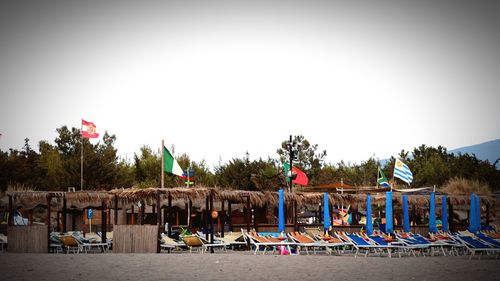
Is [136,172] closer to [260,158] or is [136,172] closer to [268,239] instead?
[260,158]

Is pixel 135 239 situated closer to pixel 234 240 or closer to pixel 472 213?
pixel 234 240

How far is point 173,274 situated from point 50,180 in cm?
3756

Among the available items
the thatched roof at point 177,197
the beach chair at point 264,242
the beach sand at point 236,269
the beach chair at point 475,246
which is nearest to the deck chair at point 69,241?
the thatched roof at point 177,197

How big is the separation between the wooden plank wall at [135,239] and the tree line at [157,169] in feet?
57.2

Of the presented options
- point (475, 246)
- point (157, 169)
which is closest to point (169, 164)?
point (475, 246)

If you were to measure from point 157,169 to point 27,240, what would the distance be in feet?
105

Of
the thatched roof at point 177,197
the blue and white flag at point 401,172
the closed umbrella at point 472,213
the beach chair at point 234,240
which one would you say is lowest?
the beach chair at point 234,240

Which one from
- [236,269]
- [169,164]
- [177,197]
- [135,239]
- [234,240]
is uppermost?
[169,164]

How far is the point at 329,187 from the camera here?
42.7 metres

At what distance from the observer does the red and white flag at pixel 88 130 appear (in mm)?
31375

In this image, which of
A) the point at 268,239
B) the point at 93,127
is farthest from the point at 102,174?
the point at 268,239

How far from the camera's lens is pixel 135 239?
1923 centimetres

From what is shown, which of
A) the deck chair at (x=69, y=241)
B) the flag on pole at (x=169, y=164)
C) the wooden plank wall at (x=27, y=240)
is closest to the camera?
the deck chair at (x=69, y=241)

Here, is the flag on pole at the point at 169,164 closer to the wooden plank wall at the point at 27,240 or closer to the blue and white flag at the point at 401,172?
the wooden plank wall at the point at 27,240
